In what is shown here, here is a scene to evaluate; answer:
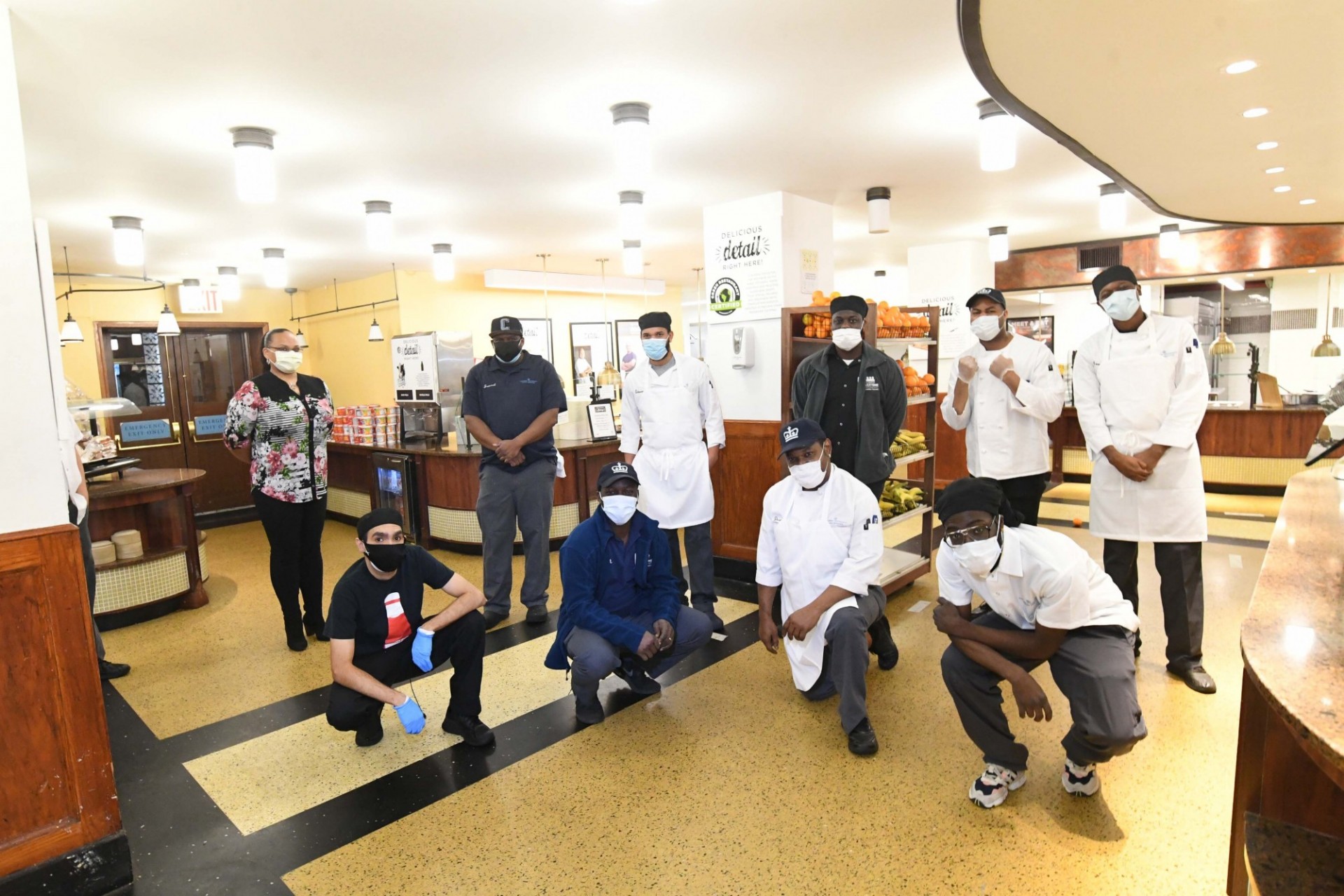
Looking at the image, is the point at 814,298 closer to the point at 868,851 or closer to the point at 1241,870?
the point at 868,851

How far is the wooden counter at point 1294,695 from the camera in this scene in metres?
1.09

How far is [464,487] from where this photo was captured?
589 cm

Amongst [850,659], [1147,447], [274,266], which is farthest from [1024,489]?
[274,266]

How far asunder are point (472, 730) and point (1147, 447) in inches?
117

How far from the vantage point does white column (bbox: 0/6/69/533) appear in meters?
2.03

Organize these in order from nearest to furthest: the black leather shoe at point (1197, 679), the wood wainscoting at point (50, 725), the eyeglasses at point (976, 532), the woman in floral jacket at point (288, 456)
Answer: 1. the wood wainscoting at point (50, 725)
2. the eyeglasses at point (976, 532)
3. the black leather shoe at point (1197, 679)
4. the woman in floral jacket at point (288, 456)

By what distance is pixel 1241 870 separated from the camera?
158 centimetres

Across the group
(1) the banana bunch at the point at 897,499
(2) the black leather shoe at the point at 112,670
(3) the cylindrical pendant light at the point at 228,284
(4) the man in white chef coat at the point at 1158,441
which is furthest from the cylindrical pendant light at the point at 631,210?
(3) the cylindrical pendant light at the point at 228,284

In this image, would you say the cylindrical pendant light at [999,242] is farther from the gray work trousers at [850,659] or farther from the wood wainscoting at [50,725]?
the wood wainscoting at [50,725]

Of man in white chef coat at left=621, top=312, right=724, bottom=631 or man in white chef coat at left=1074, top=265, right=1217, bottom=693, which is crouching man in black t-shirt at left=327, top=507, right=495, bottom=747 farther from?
man in white chef coat at left=1074, top=265, right=1217, bottom=693

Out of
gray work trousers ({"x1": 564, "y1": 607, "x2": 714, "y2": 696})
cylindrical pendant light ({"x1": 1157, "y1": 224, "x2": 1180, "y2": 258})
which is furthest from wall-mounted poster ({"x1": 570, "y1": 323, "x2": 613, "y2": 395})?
gray work trousers ({"x1": 564, "y1": 607, "x2": 714, "y2": 696})

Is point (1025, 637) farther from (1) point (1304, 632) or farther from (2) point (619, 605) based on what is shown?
(2) point (619, 605)

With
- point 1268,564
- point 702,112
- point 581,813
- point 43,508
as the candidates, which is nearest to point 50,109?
point 43,508

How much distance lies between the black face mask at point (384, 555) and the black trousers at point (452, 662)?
32 cm
